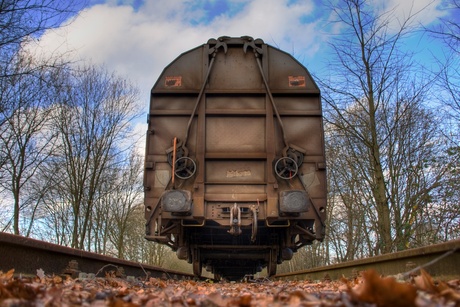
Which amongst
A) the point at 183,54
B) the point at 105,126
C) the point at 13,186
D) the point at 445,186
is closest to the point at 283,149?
the point at 183,54

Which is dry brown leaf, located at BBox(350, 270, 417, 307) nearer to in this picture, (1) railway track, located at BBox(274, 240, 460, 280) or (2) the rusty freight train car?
(1) railway track, located at BBox(274, 240, 460, 280)

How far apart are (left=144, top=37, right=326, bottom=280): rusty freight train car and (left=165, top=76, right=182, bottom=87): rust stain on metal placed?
0.05 ft

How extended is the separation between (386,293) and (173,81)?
5871 mm

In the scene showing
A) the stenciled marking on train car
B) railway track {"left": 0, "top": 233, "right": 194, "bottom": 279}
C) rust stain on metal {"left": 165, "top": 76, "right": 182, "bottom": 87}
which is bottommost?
railway track {"left": 0, "top": 233, "right": 194, "bottom": 279}

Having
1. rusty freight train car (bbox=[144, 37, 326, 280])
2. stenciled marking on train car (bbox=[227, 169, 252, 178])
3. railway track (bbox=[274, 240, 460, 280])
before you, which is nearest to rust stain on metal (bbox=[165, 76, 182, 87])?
rusty freight train car (bbox=[144, 37, 326, 280])

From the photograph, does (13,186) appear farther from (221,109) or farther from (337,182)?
(337,182)

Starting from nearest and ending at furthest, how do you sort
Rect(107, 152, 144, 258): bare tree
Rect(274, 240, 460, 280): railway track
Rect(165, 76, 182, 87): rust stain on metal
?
Rect(274, 240, 460, 280): railway track
Rect(165, 76, 182, 87): rust stain on metal
Rect(107, 152, 144, 258): bare tree

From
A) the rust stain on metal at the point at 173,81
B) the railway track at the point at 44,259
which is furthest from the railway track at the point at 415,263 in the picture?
the rust stain on metal at the point at 173,81

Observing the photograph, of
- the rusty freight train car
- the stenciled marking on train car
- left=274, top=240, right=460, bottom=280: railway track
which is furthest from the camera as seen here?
the stenciled marking on train car

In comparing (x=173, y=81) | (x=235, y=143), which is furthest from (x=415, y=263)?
(x=173, y=81)

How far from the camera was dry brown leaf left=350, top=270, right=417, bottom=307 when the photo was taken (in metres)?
1.48

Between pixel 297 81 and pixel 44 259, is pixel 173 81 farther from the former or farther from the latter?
pixel 44 259

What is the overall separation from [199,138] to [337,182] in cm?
1327

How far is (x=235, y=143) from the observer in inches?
264
